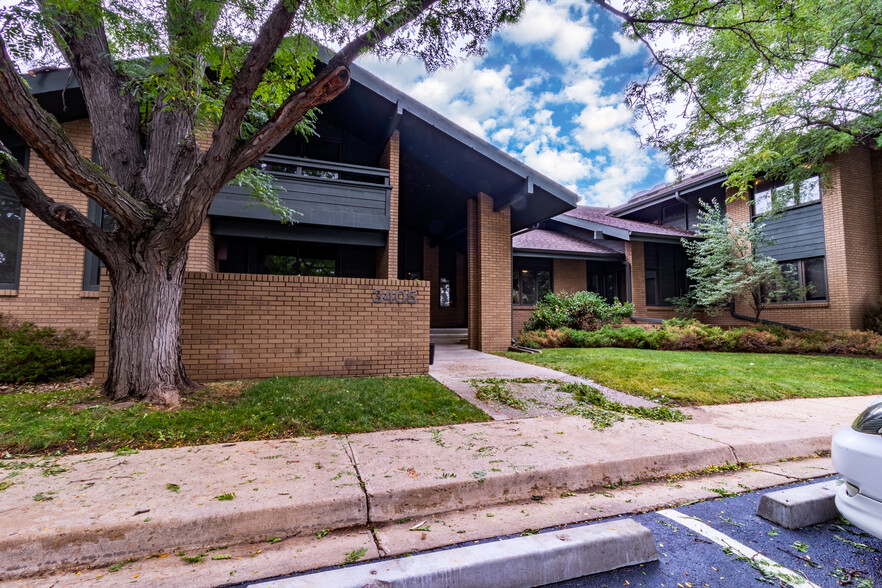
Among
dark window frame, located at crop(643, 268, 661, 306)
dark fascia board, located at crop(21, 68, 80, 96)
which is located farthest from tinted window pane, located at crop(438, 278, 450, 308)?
dark fascia board, located at crop(21, 68, 80, 96)

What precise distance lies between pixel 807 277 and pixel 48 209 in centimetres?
2040

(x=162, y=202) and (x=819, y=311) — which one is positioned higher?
(x=162, y=202)

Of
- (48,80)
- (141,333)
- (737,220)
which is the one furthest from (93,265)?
(737,220)

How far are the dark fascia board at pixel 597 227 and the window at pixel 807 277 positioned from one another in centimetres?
565

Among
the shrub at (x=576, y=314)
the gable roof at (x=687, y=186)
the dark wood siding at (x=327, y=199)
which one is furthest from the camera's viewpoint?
the gable roof at (x=687, y=186)

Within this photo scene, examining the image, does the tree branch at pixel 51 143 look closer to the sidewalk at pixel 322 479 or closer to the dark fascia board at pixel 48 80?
the sidewalk at pixel 322 479

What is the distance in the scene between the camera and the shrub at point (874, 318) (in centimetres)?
1227

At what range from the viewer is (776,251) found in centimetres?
1523

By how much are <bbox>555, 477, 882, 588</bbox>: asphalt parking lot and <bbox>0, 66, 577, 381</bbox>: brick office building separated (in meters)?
5.01

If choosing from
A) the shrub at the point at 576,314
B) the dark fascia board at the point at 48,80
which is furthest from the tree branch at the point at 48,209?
the shrub at the point at 576,314

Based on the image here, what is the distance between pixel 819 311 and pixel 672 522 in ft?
52.5

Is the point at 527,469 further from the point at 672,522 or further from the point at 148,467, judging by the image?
the point at 148,467

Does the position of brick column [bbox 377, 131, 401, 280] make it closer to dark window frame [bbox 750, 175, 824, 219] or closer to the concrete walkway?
the concrete walkway

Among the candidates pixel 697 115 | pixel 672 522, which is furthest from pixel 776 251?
pixel 672 522
